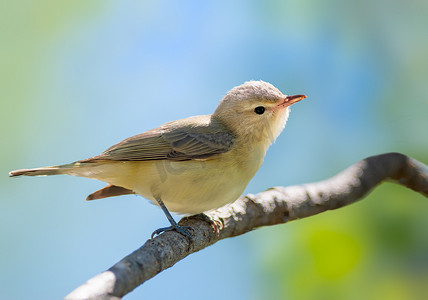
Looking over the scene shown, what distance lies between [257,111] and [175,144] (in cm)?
69

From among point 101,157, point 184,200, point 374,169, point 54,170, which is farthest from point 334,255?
point 54,170

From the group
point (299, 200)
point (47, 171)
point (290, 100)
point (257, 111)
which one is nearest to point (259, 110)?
point (257, 111)

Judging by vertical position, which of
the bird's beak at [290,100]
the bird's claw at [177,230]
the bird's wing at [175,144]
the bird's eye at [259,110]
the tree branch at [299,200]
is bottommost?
the tree branch at [299,200]

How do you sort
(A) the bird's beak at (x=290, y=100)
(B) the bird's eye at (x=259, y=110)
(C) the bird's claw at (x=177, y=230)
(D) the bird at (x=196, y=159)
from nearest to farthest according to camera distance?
(C) the bird's claw at (x=177, y=230), (D) the bird at (x=196, y=159), (A) the bird's beak at (x=290, y=100), (B) the bird's eye at (x=259, y=110)

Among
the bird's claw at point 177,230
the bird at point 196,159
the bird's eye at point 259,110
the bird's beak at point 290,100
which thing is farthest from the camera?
the bird's eye at point 259,110

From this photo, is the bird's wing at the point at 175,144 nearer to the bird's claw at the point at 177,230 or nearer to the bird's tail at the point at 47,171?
the bird's tail at the point at 47,171

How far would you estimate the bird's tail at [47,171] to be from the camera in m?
2.95

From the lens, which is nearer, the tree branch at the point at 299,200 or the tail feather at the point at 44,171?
the tail feather at the point at 44,171

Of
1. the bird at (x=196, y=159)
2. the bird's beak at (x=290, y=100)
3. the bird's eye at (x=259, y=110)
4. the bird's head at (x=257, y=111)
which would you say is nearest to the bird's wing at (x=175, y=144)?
the bird at (x=196, y=159)

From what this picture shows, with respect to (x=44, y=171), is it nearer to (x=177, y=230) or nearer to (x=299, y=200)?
(x=177, y=230)

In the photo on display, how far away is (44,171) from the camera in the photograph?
9.91 feet

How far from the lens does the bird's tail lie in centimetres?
295

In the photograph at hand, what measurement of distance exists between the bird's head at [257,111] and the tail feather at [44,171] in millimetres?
1270

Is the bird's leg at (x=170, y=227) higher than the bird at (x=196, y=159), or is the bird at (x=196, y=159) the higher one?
the bird at (x=196, y=159)
